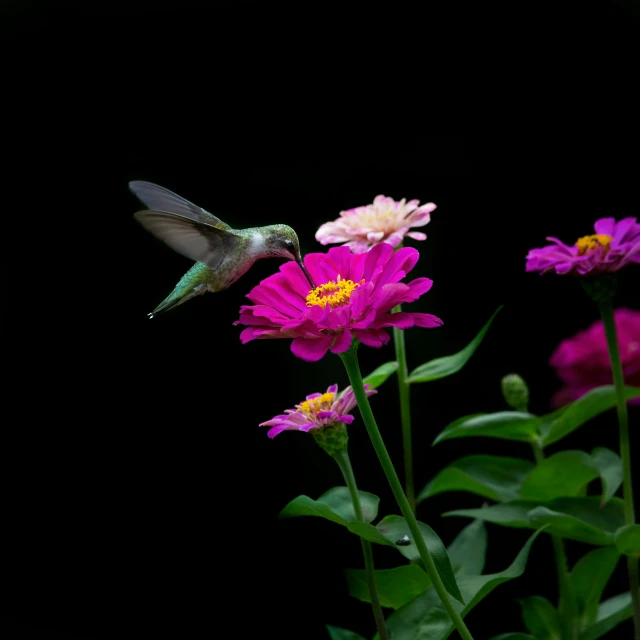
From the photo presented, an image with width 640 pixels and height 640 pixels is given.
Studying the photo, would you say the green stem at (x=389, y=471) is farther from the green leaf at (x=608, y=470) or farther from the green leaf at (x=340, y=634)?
the green leaf at (x=608, y=470)

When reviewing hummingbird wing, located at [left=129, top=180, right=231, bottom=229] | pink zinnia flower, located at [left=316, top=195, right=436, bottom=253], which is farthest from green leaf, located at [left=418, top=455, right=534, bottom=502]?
→ hummingbird wing, located at [left=129, top=180, right=231, bottom=229]

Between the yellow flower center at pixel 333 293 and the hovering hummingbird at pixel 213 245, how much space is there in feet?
0.09

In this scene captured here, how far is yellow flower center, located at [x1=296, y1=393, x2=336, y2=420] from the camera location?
0.64 meters

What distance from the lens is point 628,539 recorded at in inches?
26.4

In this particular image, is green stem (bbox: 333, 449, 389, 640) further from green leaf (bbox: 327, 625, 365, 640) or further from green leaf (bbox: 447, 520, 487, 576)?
green leaf (bbox: 447, 520, 487, 576)

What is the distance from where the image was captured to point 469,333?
4.64 feet

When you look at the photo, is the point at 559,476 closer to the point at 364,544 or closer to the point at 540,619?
the point at 540,619

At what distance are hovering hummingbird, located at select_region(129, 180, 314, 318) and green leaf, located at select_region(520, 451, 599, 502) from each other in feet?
1.05

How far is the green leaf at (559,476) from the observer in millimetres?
788

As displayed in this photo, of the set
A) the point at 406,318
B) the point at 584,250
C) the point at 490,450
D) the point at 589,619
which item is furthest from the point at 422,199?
the point at 406,318

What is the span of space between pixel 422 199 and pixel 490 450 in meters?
0.47

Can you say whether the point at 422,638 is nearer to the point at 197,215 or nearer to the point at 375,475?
the point at 197,215

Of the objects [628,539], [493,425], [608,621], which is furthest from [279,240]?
[608,621]

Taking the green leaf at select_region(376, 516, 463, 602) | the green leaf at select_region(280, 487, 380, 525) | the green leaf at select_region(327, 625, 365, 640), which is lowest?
the green leaf at select_region(327, 625, 365, 640)
